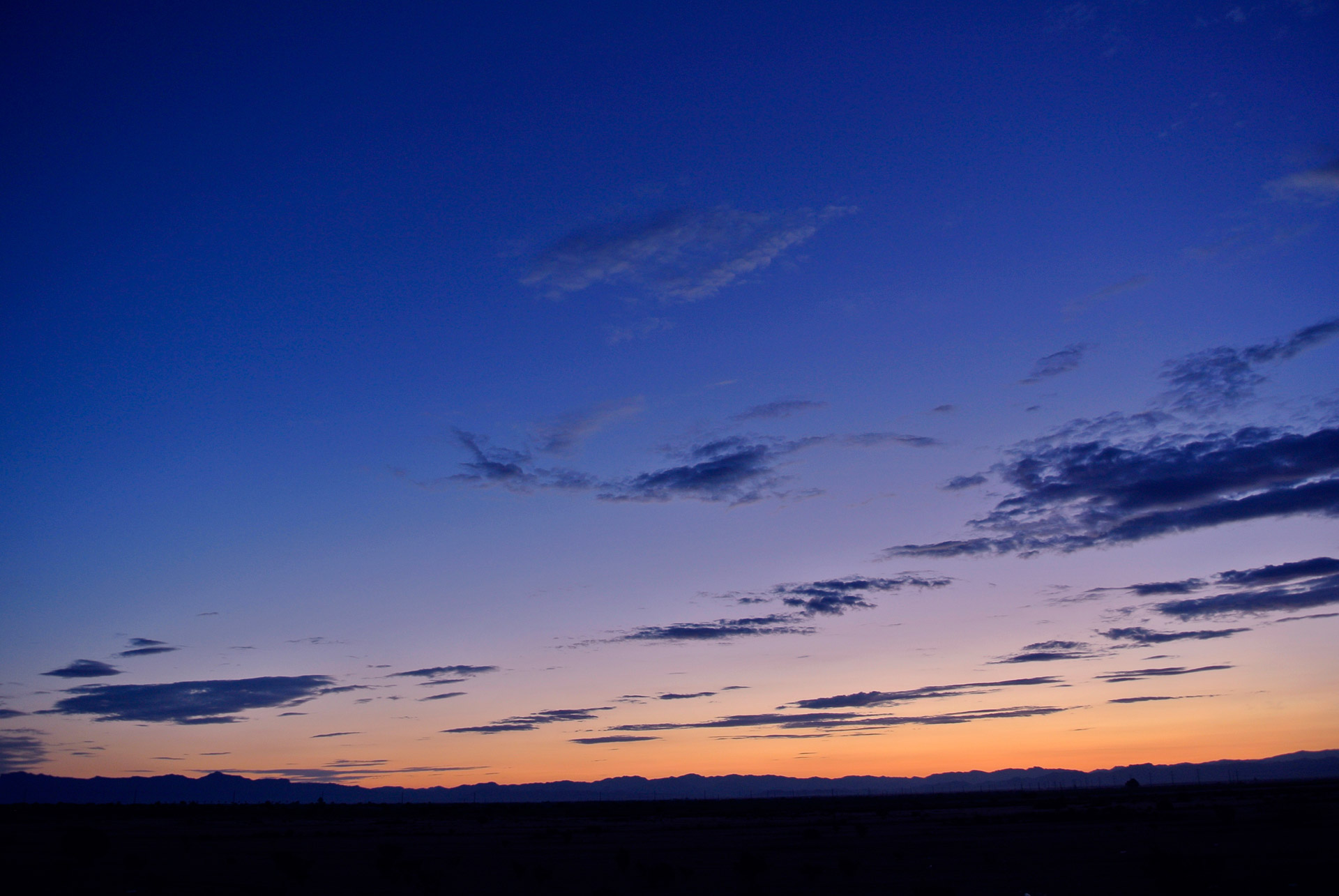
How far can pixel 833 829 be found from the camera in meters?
68.6

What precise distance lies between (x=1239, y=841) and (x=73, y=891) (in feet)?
174

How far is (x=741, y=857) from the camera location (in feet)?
123

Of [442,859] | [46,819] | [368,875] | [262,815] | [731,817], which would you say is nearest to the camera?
[368,875]

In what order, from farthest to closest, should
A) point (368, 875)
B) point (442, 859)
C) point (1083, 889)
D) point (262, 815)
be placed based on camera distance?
point (262, 815), point (442, 859), point (368, 875), point (1083, 889)

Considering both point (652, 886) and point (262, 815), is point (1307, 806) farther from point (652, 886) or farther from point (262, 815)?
point (262, 815)

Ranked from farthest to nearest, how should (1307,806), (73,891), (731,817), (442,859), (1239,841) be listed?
(731,817), (1307,806), (442,859), (1239,841), (73,891)

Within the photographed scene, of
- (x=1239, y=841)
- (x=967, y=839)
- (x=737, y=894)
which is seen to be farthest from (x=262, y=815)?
(x=1239, y=841)

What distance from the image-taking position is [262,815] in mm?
121688

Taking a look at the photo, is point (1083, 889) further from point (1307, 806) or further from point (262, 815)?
point (262, 815)

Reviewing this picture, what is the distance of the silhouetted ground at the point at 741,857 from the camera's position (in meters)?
32.7

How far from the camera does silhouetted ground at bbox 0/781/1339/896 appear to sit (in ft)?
107

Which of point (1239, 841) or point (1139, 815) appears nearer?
point (1239, 841)

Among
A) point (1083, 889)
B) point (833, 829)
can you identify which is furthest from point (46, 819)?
point (1083, 889)

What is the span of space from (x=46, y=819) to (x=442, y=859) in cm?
7400
